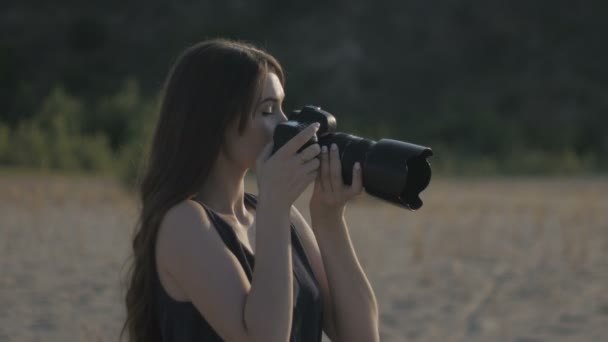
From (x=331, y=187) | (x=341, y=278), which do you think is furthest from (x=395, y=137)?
(x=331, y=187)

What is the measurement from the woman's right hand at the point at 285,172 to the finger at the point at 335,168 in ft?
0.26

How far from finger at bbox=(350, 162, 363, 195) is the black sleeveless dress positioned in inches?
8.7

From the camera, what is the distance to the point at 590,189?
13.9 meters

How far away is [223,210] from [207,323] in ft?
0.86

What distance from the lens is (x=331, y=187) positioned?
74.1 inches

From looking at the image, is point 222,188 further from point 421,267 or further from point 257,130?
point 421,267

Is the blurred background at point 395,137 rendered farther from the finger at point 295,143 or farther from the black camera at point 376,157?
the finger at point 295,143

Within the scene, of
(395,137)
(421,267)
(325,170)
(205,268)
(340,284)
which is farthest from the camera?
(395,137)

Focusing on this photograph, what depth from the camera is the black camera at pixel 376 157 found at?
1.76 meters

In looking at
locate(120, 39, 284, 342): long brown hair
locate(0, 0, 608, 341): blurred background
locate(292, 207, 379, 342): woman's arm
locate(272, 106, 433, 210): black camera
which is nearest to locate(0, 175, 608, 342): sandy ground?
locate(0, 0, 608, 341): blurred background

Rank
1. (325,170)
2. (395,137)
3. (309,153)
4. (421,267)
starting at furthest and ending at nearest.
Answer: (395,137) < (421,267) < (325,170) < (309,153)

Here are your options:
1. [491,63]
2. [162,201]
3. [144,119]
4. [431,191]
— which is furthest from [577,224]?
[491,63]

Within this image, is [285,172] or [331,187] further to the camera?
[331,187]

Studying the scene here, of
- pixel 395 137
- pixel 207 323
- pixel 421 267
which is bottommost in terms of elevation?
pixel 395 137
